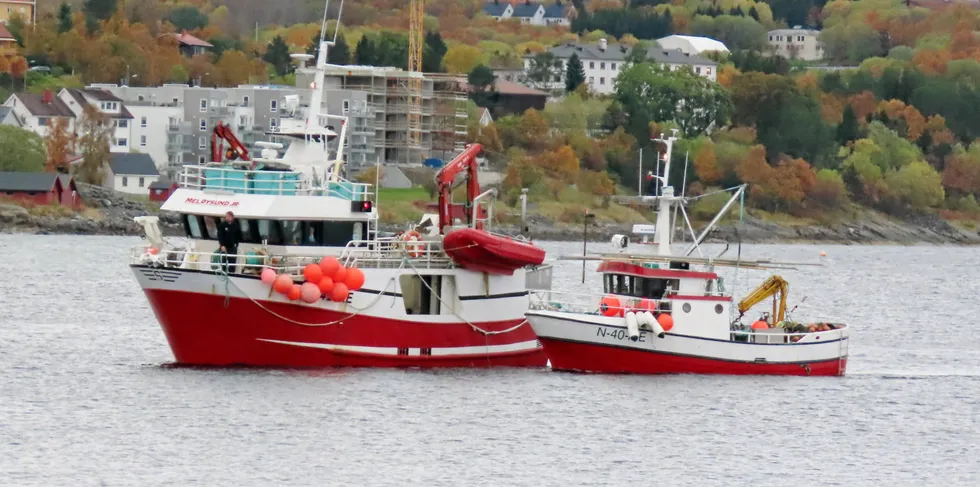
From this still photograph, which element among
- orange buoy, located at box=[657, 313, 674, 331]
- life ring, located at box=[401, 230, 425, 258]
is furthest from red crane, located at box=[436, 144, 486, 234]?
orange buoy, located at box=[657, 313, 674, 331]

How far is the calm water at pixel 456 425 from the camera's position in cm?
4428

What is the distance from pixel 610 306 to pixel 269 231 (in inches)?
363

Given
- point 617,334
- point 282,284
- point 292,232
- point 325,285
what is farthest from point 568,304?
point 282,284

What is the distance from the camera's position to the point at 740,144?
198 m

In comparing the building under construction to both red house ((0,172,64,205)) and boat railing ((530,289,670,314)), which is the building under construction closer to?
red house ((0,172,64,205))

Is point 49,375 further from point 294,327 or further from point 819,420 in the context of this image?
point 819,420

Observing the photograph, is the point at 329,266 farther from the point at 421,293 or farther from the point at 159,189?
the point at 159,189

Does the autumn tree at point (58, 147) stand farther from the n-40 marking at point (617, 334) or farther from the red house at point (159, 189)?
the n-40 marking at point (617, 334)

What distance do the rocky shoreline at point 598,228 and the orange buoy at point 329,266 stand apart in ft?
247

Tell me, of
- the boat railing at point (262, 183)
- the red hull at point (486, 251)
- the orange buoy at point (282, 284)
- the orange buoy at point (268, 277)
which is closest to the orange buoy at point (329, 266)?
the orange buoy at point (282, 284)

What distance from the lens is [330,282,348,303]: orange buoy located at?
52.7 m

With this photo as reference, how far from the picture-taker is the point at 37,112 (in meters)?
162

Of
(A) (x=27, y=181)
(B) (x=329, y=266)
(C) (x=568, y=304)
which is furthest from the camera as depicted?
(A) (x=27, y=181)

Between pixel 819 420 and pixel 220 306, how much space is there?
599 inches
